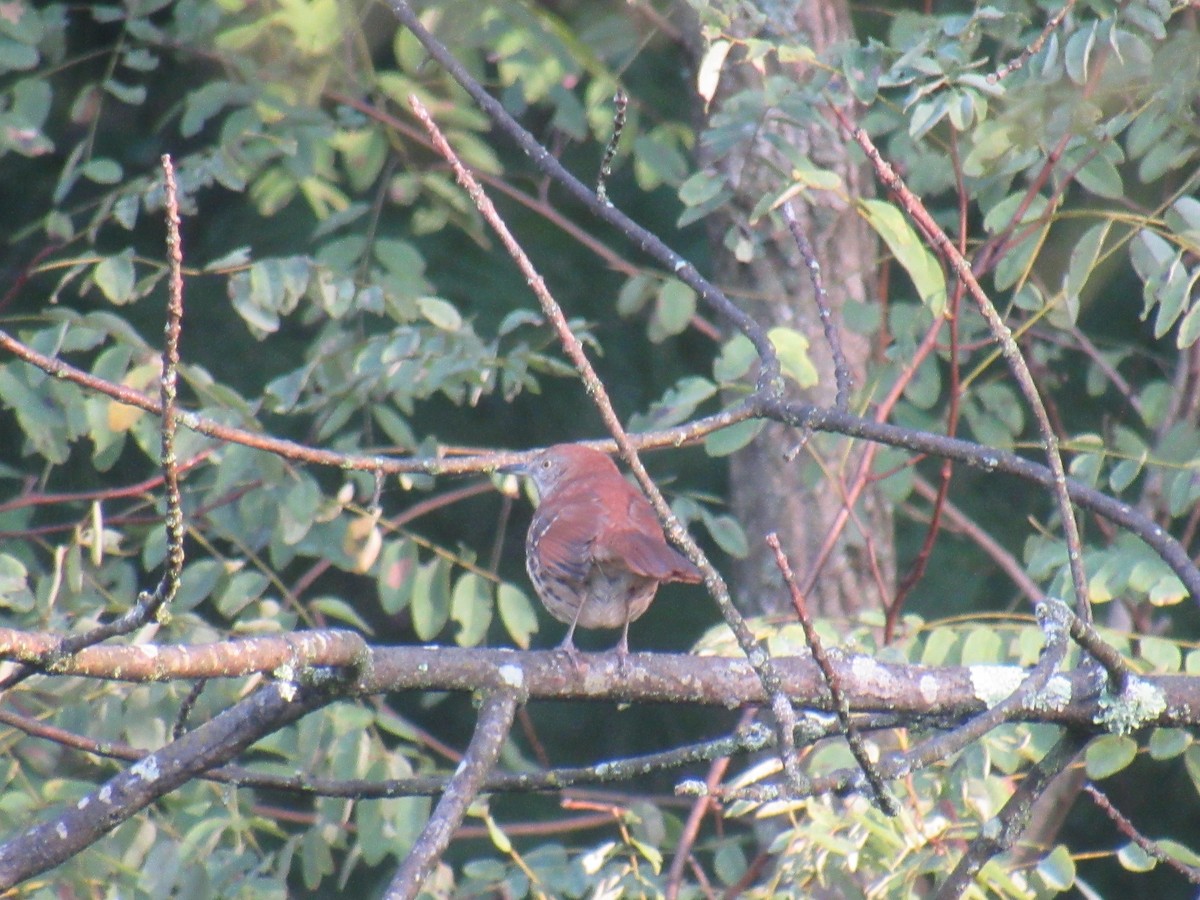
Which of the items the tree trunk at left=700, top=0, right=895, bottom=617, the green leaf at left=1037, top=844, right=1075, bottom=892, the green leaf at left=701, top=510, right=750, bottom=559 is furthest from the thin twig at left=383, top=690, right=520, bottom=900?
the tree trunk at left=700, top=0, right=895, bottom=617

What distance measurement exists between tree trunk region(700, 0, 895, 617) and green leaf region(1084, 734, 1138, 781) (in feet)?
4.25

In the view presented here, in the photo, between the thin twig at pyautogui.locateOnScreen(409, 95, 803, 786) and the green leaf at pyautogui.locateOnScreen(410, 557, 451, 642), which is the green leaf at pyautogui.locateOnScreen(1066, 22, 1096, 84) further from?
the green leaf at pyautogui.locateOnScreen(410, 557, 451, 642)

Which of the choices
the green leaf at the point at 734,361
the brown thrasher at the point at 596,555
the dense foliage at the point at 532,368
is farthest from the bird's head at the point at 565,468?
the green leaf at the point at 734,361

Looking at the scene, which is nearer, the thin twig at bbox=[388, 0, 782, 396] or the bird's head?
the thin twig at bbox=[388, 0, 782, 396]

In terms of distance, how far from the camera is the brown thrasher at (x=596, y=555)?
279cm

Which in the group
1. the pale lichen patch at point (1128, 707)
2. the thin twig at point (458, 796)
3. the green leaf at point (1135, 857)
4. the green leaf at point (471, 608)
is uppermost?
the thin twig at point (458, 796)

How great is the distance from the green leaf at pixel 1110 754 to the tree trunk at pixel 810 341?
1.30m

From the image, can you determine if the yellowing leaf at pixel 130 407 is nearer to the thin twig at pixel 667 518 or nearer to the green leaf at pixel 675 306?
the green leaf at pixel 675 306

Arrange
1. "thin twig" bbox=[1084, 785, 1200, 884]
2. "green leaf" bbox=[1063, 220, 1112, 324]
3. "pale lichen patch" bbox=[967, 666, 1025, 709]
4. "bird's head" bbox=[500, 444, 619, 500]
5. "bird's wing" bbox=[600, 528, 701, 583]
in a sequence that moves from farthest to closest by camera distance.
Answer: "bird's head" bbox=[500, 444, 619, 500]
"bird's wing" bbox=[600, 528, 701, 583]
"green leaf" bbox=[1063, 220, 1112, 324]
"pale lichen patch" bbox=[967, 666, 1025, 709]
"thin twig" bbox=[1084, 785, 1200, 884]

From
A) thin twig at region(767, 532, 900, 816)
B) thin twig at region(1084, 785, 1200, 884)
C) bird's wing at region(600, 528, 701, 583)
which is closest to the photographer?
thin twig at region(767, 532, 900, 816)

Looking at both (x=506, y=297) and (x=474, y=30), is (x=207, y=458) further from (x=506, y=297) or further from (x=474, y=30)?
(x=506, y=297)

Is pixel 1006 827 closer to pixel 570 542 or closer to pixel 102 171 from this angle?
pixel 570 542

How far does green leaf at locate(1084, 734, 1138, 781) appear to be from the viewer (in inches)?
89.7

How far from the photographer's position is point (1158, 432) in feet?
12.5
